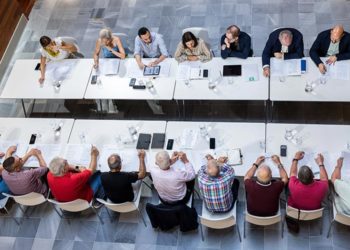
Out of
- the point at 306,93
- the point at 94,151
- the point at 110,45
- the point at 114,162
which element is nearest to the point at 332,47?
the point at 306,93

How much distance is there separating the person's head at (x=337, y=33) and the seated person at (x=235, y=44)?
108 cm

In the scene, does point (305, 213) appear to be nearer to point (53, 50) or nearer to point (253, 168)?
point (253, 168)

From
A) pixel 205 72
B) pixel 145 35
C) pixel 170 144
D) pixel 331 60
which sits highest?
pixel 145 35

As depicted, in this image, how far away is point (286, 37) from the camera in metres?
5.44

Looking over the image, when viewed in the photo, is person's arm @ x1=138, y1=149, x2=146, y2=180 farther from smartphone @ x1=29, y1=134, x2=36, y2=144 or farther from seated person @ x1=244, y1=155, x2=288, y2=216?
smartphone @ x1=29, y1=134, x2=36, y2=144

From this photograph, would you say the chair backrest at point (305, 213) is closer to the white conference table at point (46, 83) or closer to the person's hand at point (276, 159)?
the person's hand at point (276, 159)

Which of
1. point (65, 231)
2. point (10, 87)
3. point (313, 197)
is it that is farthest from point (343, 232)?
point (10, 87)

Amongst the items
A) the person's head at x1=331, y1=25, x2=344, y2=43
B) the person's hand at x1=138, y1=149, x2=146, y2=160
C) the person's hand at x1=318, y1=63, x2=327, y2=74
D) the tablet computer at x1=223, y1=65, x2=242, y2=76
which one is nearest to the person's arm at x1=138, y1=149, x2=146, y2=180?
the person's hand at x1=138, y1=149, x2=146, y2=160

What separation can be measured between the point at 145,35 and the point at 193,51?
0.71 meters

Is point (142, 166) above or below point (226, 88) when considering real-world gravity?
below

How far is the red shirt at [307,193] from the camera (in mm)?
4270

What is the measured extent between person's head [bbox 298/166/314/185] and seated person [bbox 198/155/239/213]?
2.31ft

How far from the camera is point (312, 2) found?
295 inches

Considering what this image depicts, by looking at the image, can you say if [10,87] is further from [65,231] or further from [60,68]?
[65,231]
